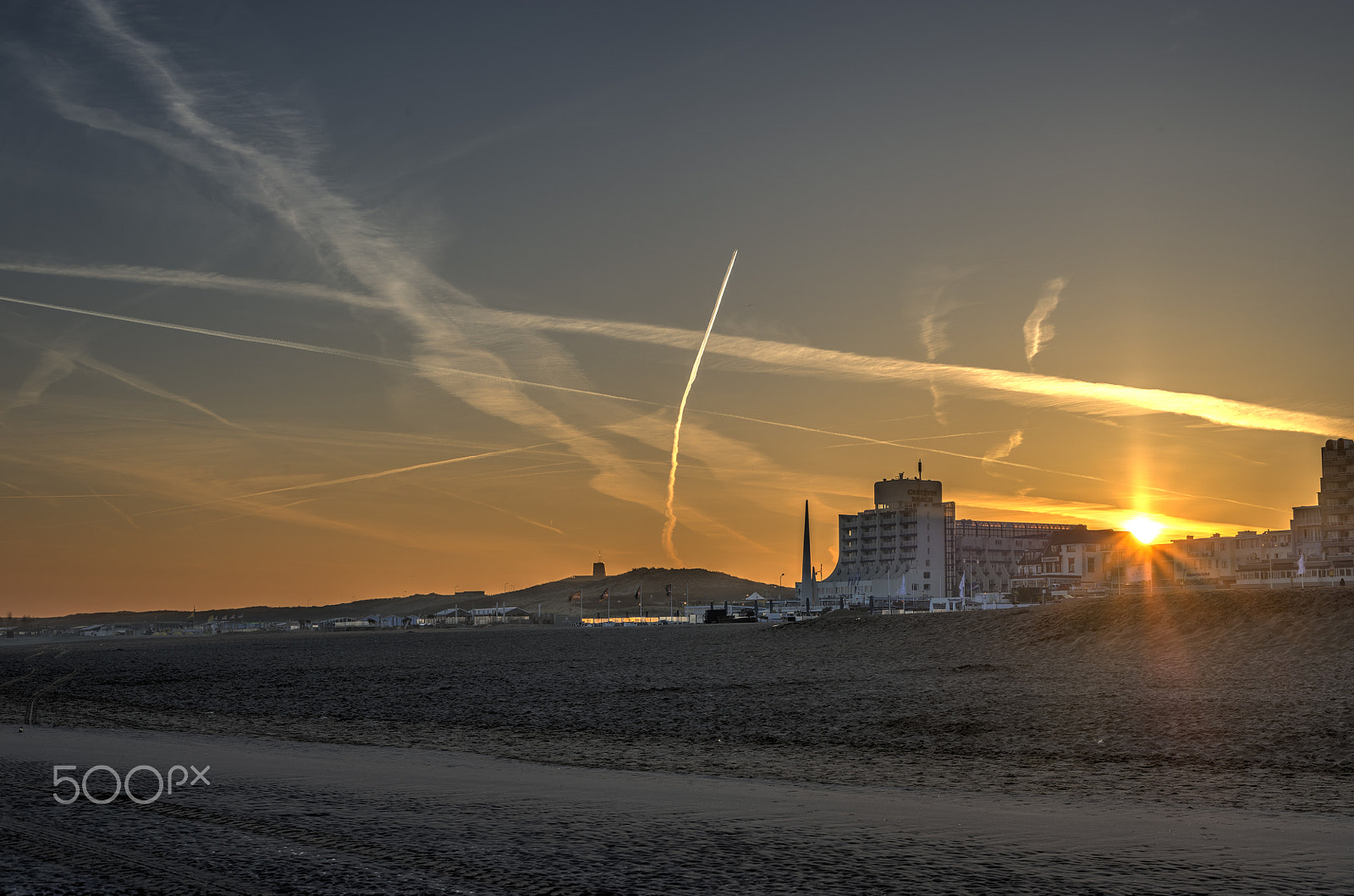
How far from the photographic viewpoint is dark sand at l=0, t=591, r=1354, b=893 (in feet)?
41.7

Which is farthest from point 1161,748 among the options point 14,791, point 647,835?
point 14,791

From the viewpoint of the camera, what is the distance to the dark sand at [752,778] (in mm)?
12719

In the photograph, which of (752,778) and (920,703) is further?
(920,703)

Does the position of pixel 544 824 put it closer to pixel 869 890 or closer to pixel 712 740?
pixel 869 890

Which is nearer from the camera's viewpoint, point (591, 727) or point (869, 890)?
point (869, 890)

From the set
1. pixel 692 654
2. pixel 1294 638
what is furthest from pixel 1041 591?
Answer: pixel 1294 638

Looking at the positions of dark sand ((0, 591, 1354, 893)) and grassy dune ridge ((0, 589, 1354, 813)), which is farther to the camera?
grassy dune ridge ((0, 589, 1354, 813))

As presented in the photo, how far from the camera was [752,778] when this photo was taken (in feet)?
72.4

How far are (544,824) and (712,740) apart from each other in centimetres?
1381

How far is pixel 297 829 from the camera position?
15180 millimetres

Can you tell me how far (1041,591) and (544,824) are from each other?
485 feet

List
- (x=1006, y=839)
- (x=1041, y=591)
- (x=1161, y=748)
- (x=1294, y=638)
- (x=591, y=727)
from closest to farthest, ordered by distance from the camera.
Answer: (x=1006, y=839) → (x=1161, y=748) → (x=591, y=727) → (x=1294, y=638) → (x=1041, y=591)

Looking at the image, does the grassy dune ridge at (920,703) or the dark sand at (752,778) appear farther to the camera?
the grassy dune ridge at (920,703)

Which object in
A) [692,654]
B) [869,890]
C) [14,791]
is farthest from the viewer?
[692,654]
